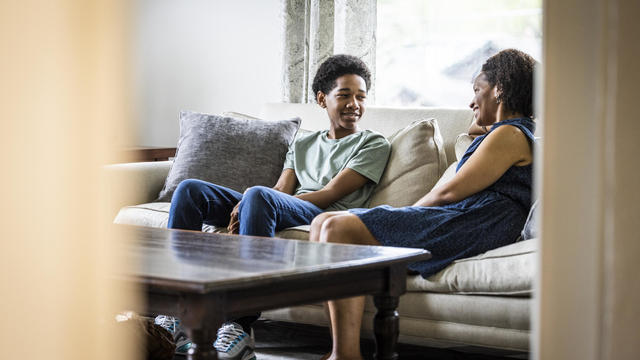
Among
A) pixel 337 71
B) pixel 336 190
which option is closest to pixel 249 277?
pixel 336 190

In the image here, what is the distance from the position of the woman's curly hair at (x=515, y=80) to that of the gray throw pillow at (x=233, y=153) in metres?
1.05

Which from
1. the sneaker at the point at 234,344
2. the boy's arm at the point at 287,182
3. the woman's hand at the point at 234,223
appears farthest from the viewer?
the boy's arm at the point at 287,182

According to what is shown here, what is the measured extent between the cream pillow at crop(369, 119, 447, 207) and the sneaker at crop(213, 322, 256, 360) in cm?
74

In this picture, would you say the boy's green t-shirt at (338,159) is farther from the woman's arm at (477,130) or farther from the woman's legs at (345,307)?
the woman's legs at (345,307)

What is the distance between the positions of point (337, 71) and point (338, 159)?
1.39 ft

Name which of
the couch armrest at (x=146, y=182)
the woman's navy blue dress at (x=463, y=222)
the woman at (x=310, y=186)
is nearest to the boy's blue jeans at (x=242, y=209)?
the woman at (x=310, y=186)

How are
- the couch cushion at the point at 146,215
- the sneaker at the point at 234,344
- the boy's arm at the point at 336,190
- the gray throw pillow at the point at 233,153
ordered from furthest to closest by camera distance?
the gray throw pillow at the point at 233,153 < the couch cushion at the point at 146,215 < the boy's arm at the point at 336,190 < the sneaker at the point at 234,344

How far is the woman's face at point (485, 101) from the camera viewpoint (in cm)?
253

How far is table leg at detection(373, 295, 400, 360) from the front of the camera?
5.79ft

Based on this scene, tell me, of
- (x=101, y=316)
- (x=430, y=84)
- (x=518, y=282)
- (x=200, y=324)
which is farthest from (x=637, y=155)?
(x=430, y=84)

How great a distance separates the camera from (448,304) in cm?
224

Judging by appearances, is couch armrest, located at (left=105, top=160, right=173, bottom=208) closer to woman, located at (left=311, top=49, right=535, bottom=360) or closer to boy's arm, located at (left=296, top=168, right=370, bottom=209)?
boy's arm, located at (left=296, top=168, right=370, bottom=209)

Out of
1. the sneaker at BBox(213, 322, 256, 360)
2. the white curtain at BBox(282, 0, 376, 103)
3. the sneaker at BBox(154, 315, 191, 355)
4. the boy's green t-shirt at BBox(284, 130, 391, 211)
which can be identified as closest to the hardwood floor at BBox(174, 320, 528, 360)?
the sneaker at BBox(154, 315, 191, 355)

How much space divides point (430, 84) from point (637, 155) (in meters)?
3.40
